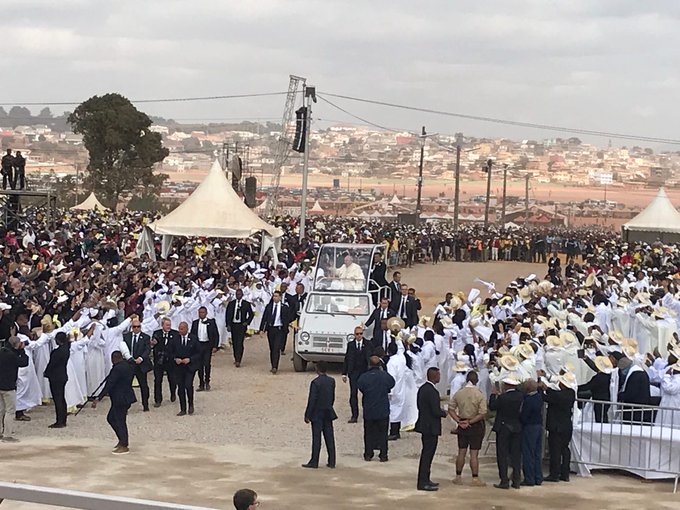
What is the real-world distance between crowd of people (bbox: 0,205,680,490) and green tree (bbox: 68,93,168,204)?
5275 cm

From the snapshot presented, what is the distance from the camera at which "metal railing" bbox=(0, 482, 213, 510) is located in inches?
135

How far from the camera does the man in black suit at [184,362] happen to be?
1617 centimetres

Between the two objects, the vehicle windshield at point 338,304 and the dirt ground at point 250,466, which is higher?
the vehicle windshield at point 338,304

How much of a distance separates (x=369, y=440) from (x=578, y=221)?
129m

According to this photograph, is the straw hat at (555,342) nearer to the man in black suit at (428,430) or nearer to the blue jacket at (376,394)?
the blue jacket at (376,394)

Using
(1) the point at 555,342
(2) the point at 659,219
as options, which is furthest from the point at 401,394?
(2) the point at 659,219

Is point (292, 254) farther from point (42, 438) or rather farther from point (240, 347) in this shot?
point (42, 438)

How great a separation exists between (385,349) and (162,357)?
11.8 ft

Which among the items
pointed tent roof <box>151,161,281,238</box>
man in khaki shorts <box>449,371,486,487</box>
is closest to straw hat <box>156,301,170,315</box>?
man in khaki shorts <box>449,371,486,487</box>

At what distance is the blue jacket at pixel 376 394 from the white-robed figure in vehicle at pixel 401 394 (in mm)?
1308

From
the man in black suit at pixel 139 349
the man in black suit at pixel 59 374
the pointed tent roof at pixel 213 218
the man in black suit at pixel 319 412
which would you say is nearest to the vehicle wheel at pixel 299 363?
the man in black suit at pixel 139 349

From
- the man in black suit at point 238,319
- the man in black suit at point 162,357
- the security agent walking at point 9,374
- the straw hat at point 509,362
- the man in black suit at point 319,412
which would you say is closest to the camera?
the straw hat at point 509,362

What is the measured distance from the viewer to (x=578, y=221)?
138375 mm

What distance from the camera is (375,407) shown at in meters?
13.4
